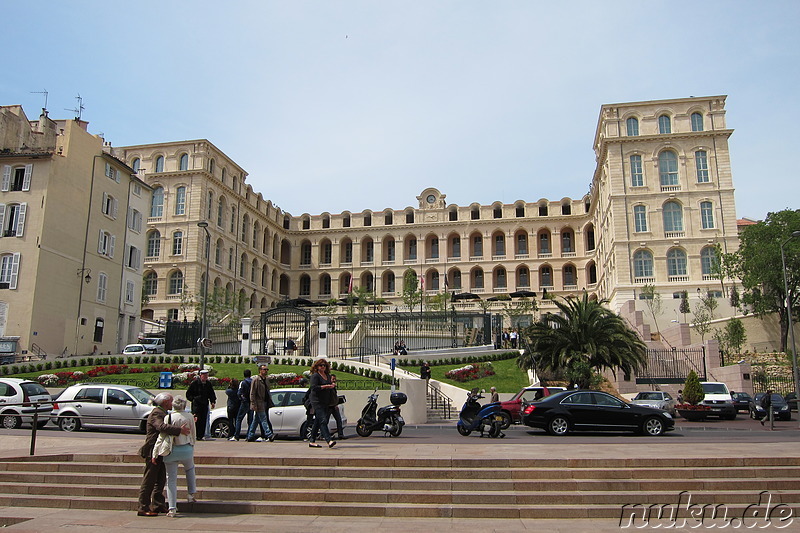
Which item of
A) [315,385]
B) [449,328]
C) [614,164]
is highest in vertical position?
[614,164]

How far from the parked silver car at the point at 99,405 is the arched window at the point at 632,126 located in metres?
51.0

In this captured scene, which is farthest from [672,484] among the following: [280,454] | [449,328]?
[449,328]

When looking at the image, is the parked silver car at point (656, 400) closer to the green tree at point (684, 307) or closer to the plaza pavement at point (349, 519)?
the plaza pavement at point (349, 519)

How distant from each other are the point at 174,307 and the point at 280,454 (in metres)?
54.3

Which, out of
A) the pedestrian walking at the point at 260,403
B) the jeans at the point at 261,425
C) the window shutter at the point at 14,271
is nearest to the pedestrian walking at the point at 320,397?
the pedestrian walking at the point at 260,403

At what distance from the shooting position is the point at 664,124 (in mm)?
58531

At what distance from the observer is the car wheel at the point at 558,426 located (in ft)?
57.9

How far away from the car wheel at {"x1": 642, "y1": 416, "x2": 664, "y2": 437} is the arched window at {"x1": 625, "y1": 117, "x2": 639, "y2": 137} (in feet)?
151

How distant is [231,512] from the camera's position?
9.48m

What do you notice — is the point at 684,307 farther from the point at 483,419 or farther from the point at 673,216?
the point at 483,419

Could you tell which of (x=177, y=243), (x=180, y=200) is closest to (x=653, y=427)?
(x=177, y=243)

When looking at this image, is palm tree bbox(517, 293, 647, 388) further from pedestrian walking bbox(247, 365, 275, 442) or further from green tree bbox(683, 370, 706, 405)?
pedestrian walking bbox(247, 365, 275, 442)

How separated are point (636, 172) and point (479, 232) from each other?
82.4 ft

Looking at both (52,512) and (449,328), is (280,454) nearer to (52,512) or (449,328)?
(52,512)
